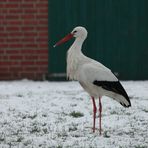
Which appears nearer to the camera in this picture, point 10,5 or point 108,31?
point 10,5

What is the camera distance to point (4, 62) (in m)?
12.7

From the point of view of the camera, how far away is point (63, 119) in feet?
28.0

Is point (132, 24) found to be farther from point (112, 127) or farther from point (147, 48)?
point (112, 127)

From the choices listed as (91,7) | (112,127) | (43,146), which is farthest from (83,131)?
(91,7)

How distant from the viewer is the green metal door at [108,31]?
41.7 feet

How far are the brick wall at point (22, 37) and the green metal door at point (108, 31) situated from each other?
0.68ft

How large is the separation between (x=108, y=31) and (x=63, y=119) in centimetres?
469

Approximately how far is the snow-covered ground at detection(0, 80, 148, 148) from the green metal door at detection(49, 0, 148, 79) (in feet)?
2.84

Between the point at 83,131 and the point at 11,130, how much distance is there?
1002 millimetres

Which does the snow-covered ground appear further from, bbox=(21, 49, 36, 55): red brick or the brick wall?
→ bbox=(21, 49, 36, 55): red brick

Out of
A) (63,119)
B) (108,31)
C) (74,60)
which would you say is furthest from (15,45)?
(74,60)

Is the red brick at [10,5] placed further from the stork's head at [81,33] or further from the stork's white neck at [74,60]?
the stork's white neck at [74,60]

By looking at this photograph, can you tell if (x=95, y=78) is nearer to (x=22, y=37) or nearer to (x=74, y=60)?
(x=74, y=60)

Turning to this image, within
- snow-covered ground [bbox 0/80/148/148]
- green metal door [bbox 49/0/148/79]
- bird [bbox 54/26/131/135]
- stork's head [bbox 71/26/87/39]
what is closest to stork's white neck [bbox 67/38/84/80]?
bird [bbox 54/26/131/135]
